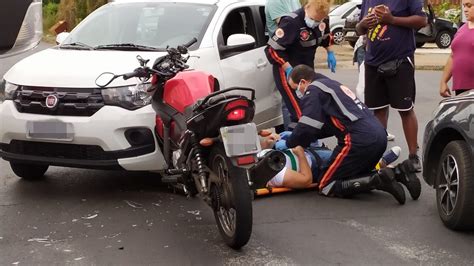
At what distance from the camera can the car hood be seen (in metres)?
5.11

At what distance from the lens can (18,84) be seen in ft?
17.2

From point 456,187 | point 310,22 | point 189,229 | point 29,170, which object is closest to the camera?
point 456,187

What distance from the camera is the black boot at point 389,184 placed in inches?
205

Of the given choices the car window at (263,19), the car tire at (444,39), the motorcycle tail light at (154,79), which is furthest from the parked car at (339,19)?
the motorcycle tail light at (154,79)

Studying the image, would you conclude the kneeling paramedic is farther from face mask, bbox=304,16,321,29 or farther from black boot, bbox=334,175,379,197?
face mask, bbox=304,16,321,29

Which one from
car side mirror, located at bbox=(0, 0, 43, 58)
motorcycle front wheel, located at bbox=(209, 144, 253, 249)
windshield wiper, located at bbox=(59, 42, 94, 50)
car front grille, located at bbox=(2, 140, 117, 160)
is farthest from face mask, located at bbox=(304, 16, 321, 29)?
car side mirror, located at bbox=(0, 0, 43, 58)

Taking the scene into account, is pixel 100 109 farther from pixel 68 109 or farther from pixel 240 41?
pixel 240 41

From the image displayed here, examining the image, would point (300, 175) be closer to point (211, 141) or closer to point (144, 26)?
point (211, 141)

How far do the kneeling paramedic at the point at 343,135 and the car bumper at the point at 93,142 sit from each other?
120 centimetres

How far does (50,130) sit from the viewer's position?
16.7ft

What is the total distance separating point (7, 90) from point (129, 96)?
1075 millimetres

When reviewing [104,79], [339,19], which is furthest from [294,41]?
[339,19]

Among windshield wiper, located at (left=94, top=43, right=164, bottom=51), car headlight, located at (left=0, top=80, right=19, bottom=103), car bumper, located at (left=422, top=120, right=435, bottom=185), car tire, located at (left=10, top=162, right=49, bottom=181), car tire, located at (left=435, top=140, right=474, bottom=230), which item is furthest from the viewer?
car tire, located at (left=10, top=162, right=49, bottom=181)

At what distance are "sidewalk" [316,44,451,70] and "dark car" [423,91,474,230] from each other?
35.9ft
